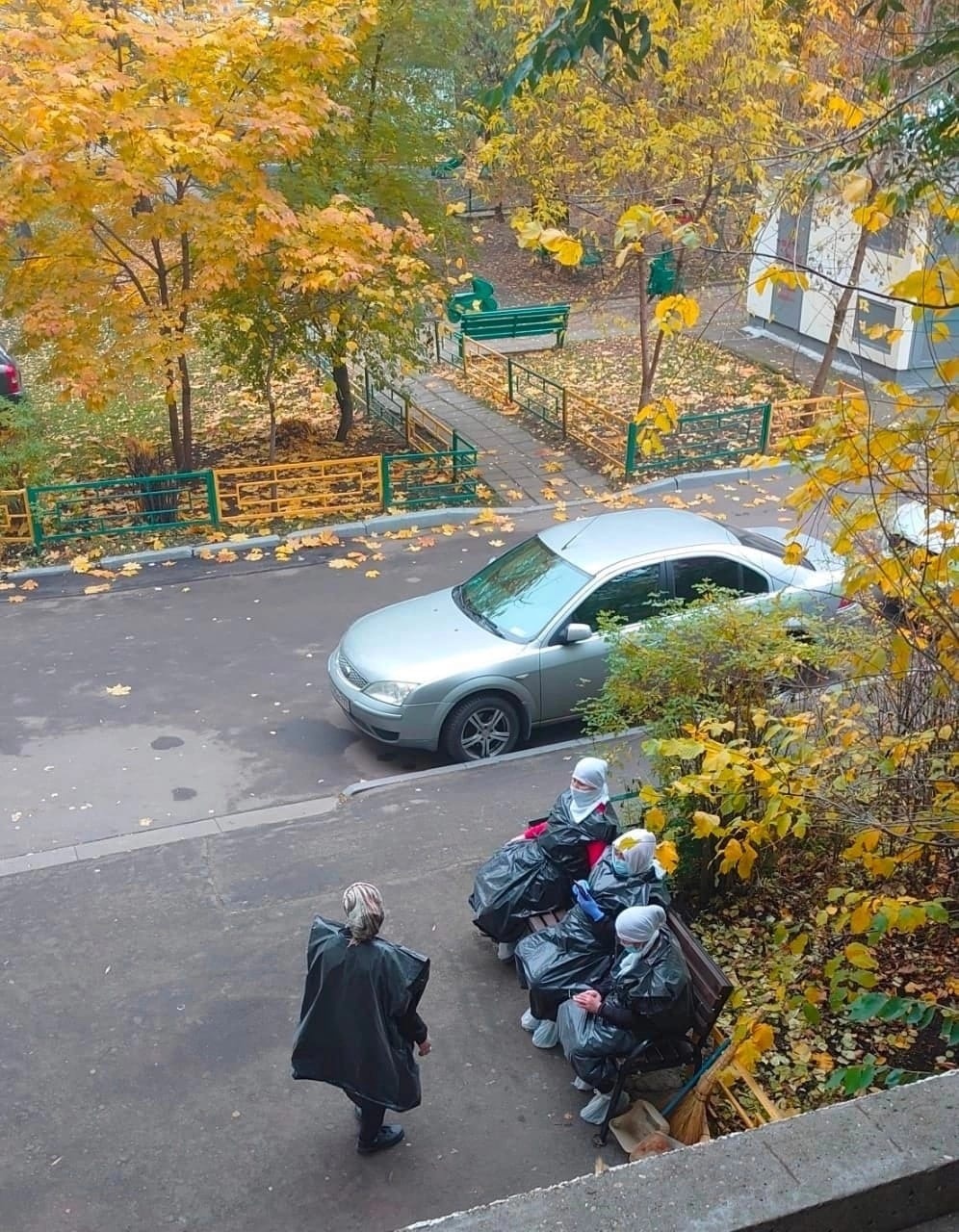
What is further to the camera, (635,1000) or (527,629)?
(527,629)

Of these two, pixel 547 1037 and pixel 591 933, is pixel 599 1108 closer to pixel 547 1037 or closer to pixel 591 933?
pixel 547 1037

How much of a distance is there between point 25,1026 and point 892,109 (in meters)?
6.21

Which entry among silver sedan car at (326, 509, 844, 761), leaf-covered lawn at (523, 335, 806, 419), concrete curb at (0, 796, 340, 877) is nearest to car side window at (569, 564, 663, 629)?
silver sedan car at (326, 509, 844, 761)

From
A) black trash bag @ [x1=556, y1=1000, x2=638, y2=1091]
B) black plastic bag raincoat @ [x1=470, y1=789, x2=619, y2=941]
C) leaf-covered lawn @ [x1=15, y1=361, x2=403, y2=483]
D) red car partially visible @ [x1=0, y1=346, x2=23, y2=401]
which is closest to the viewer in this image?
black trash bag @ [x1=556, y1=1000, x2=638, y2=1091]

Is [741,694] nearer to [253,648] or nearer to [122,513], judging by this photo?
[253,648]

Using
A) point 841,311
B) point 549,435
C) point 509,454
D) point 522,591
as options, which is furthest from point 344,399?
point 522,591

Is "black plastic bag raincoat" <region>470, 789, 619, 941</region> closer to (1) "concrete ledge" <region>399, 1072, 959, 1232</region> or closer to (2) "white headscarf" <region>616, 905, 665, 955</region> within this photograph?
(2) "white headscarf" <region>616, 905, 665, 955</region>

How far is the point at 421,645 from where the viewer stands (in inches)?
363

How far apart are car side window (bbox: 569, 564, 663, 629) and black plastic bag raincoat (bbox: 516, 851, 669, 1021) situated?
3808 mm

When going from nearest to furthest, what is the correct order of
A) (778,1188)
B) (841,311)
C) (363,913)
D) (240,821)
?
(778,1188)
(363,913)
(240,821)
(841,311)

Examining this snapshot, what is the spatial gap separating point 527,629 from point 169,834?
3.21m

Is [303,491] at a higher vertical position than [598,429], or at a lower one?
lower

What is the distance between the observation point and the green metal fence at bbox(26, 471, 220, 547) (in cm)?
1341

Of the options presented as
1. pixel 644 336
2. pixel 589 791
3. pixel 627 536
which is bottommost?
pixel 589 791
